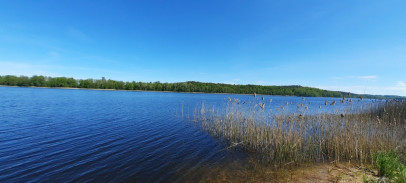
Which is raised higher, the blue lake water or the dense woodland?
the dense woodland

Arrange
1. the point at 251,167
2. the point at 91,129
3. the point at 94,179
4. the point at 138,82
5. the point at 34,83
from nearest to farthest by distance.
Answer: the point at 94,179 < the point at 251,167 < the point at 91,129 < the point at 34,83 < the point at 138,82

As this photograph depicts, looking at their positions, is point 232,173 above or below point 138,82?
below

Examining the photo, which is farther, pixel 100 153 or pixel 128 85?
pixel 128 85

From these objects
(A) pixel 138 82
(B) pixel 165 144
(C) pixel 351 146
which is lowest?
(B) pixel 165 144

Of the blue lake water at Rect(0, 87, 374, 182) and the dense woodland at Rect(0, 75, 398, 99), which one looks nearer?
the blue lake water at Rect(0, 87, 374, 182)

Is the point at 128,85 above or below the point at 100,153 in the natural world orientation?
above

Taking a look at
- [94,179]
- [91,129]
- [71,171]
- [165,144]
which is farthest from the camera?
[91,129]

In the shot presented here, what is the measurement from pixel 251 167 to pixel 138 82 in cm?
12200

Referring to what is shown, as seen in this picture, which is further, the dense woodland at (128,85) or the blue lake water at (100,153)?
the dense woodland at (128,85)

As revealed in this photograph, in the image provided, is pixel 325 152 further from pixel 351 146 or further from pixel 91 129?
pixel 91 129

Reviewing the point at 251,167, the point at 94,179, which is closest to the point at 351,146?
the point at 251,167

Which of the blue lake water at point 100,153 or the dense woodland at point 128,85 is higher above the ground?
the dense woodland at point 128,85

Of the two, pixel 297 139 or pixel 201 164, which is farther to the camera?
pixel 297 139

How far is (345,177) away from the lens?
5.86 metres
